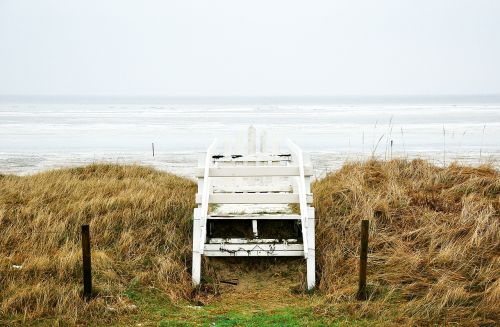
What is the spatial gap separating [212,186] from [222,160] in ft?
2.14

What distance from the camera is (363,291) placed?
19.2 feet

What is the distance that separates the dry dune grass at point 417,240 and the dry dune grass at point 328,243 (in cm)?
2

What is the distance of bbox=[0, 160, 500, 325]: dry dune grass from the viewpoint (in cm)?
559

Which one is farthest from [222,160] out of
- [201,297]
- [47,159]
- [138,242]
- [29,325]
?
[47,159]

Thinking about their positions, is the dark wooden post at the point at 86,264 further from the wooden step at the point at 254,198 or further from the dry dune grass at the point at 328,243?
the wooden step at the point at 254,198

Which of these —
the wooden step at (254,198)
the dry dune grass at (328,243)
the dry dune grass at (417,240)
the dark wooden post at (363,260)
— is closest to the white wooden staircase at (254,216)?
the wooden step at (254,198)

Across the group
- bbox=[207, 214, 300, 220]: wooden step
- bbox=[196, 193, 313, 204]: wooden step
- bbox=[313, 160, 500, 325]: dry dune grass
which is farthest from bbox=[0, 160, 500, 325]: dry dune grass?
bbox=[196, 193, 313, 204]: wooden step

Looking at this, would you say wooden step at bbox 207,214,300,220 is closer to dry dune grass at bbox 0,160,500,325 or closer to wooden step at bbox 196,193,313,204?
wooden step at bbox 196,193,313,204

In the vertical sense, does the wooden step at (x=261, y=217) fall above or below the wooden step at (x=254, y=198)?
below

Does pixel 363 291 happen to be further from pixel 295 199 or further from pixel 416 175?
pixel 416 175

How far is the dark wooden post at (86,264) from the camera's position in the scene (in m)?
5.57

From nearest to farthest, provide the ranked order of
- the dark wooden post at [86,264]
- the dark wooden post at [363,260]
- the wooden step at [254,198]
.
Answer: the dark wooden post at [86,264] < the dark wooden post at [363,260] < the wooden step at [254,198]

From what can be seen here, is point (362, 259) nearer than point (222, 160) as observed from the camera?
Yes

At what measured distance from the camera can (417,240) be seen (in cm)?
712
